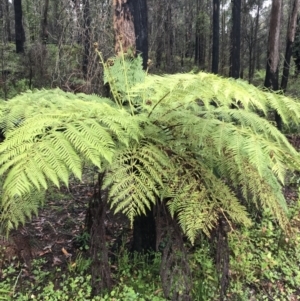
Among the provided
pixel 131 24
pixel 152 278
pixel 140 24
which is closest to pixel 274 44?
pixel 140 24

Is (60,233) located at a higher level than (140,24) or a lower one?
lower

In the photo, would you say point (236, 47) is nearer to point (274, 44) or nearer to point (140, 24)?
point (274, 44)

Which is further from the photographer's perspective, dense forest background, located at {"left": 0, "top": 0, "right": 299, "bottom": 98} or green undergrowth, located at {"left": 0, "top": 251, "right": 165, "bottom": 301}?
dense forest background, located at {"left": 0, "top": 0, "right": 299, "bottom": 98}

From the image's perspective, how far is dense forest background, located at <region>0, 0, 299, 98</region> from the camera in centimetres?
605

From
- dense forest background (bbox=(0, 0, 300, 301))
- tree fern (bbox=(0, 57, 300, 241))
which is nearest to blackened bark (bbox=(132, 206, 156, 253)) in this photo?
dense forest background (bbox=(0, 0, 300, 301))

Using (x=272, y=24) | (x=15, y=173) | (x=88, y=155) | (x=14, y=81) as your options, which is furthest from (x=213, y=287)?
(x=14, y=81)

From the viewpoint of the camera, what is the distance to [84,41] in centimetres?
624

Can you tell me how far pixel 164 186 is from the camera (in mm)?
2043

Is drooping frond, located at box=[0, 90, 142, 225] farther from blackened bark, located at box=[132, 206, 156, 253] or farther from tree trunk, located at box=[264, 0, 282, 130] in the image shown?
tree trunk, located at box=[264, 0, 282, 130]

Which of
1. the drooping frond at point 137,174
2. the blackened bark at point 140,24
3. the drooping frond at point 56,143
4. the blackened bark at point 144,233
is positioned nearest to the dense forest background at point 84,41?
the blackened bark at point 140,24

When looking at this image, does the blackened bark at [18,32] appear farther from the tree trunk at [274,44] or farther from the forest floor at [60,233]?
the forest floor at [60,233]

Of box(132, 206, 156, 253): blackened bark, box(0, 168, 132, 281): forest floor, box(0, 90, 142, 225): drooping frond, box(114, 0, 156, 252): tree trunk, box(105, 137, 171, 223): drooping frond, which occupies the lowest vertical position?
box(0, 168, 132, 281): forest floor

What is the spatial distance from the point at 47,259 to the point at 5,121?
4.82ft

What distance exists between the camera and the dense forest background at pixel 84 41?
6051 millimetres
